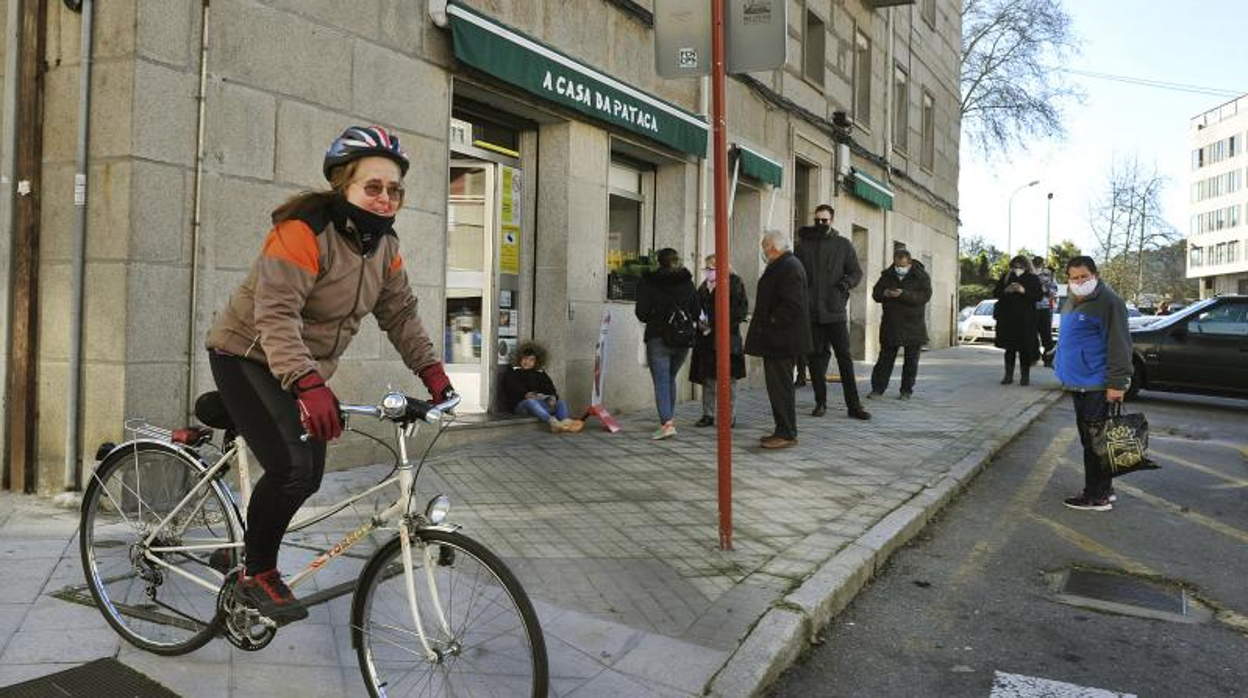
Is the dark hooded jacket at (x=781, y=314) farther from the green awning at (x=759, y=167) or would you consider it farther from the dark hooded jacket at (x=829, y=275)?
the green awning at (x=759, y=167)

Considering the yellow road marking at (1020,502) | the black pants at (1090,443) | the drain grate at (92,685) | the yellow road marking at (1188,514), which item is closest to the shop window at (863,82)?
the yellow road marking at (1020,502)

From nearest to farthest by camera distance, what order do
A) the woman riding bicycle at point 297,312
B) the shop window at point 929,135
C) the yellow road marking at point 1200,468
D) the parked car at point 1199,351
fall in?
the woman riding bicycle at point 297,312, the yellow road marking at point 1200,468, the parked car at point 1199,351, the shop window at point 929,135

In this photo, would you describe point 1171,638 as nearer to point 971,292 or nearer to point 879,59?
point 879,59

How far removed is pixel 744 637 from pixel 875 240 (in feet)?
53.1

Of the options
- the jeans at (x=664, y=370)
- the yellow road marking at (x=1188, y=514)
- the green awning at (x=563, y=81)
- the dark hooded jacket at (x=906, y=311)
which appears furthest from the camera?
the dark hooded jacket at (x=906, y=311)

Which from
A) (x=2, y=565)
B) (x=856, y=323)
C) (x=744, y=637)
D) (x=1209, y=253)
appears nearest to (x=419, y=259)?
(x=2, y=565)

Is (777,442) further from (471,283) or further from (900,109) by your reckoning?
(900,109)

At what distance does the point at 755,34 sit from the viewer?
462 cm

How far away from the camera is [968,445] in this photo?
8.23 meters

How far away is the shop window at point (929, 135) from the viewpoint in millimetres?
22781

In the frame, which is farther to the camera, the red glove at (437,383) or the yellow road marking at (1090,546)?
the yellow road marking at (1090,546)

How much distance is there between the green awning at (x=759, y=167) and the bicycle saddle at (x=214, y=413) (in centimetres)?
931

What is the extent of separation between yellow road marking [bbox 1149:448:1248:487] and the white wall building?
88.4m

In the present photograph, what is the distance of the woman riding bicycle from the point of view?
110 inches
